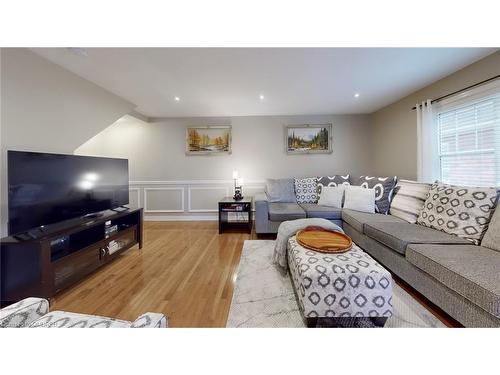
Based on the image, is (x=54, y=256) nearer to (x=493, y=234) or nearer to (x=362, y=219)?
(x=362, y=219)

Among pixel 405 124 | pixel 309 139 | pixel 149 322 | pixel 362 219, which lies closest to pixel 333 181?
pixel 309 139

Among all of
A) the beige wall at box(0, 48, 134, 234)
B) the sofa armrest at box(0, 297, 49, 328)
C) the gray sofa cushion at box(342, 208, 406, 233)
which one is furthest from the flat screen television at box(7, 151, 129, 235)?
the gray sofa cushion at box(342, 208, 406, 233)

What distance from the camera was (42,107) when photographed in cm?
191

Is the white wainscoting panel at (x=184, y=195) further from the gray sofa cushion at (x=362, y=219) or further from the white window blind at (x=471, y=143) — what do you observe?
the white window blind at (x=471, y=143)

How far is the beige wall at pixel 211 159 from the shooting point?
399 cm

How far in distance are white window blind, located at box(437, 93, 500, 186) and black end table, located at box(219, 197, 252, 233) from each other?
9.01ft

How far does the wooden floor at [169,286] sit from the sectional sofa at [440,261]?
197 millimetres

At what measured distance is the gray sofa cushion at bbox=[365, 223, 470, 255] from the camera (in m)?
1.65

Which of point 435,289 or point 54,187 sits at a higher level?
point 54,187

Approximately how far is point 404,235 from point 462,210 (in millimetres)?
528

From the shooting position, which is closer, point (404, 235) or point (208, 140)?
point (404, 235)

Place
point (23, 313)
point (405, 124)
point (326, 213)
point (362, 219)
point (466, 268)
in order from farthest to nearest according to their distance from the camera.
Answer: point (405, 124) < point (326, 213) < point (362, 219) < point (466, 268) < point (23, 313)

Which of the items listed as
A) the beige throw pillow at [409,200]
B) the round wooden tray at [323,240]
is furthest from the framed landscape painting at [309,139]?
the round wooden tray at [323,240]

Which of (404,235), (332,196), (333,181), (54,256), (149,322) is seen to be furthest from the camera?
(333,181)
